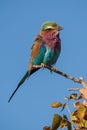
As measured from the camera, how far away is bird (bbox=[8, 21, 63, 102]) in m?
7.26

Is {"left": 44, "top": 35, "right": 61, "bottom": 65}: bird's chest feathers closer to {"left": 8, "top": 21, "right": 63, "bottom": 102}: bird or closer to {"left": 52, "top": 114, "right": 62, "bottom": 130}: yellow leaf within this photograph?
{"left": 8, "top": 21, "right": 63, "bottom": 102}: bird

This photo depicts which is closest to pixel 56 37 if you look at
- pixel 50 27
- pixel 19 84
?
pixel 50 27

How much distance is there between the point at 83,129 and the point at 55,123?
0.99ft

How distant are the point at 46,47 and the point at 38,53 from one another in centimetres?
19

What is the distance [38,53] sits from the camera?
24.4ft

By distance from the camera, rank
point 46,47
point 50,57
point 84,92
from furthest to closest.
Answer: point 46,47 < point 50,57 < point 84,92

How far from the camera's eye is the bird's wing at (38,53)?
24.2 ft

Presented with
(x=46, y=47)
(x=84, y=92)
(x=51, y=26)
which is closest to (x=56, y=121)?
(x=84, y=92)

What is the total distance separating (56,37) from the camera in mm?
7438

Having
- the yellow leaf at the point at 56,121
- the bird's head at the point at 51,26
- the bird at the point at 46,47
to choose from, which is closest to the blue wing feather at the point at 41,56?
the bird at the point at 46,47

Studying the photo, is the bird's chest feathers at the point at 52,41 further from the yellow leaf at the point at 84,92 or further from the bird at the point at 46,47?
the yellow leaf at the point at 84,92

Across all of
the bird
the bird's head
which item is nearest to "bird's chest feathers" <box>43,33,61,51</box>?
the bird

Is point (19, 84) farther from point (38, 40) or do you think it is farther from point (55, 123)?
point (55, 123)

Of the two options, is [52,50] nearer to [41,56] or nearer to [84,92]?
[41,56]
